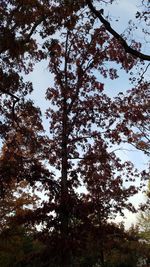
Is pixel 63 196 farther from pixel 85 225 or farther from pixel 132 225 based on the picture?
pixel 132 225

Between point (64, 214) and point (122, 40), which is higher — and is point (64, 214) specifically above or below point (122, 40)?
below

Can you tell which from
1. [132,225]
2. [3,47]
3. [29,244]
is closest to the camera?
[3,47]

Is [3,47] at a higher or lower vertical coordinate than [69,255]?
higher

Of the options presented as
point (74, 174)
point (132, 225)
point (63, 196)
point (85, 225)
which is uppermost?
point (132, 225)

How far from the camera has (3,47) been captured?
12.6 metres

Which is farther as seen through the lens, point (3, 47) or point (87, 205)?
point (87, 205)

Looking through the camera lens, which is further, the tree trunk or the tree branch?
the tree trunk

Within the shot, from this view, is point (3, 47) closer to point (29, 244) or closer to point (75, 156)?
point (75, 156)

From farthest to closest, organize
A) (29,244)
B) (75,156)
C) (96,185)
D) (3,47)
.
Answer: (29,244)
(96,185)
(75,156)
(3,47)

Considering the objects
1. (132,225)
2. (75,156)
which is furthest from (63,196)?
(132,225)

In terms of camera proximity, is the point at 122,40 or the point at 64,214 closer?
the point at 122,40

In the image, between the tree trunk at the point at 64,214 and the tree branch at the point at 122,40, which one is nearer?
the tree branch at the point at 122,40

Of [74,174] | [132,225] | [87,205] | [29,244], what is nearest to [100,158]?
[74,174]

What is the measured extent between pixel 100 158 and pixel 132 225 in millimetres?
29970
